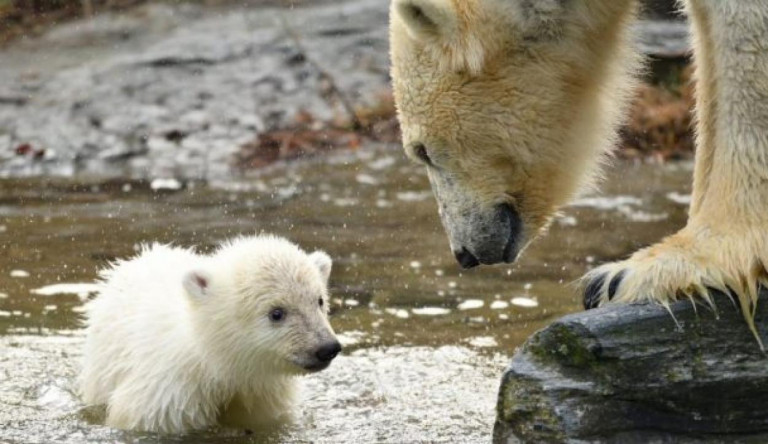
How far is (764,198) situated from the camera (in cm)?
436

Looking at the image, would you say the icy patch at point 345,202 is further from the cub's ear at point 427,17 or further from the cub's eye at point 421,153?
the cub's ear at point 427,17

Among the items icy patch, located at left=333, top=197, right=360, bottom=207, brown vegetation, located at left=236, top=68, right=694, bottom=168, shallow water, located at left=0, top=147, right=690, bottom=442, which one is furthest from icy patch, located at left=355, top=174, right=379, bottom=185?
brown vegetation, located at left=236, top=68, right=694, bottom=168

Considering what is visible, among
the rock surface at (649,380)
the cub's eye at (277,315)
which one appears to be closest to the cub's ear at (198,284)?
the cub's eye at (277,315)

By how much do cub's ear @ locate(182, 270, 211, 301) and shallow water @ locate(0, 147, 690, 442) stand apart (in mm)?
513

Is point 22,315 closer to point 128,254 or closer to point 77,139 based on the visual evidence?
point 128,254

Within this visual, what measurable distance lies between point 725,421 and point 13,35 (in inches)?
388

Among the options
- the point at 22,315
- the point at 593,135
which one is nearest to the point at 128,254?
the point at 22,315

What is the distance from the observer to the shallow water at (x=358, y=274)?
5203 millimetres

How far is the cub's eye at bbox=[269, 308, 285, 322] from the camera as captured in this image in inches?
197

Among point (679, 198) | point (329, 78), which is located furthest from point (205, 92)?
point (679, 198)

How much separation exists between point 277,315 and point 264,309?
5 cm

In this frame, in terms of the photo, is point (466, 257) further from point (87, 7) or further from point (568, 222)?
point (87, 7)

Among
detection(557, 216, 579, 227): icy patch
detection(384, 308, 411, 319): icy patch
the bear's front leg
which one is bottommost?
detection(557, 216, 579, 227): icy patch

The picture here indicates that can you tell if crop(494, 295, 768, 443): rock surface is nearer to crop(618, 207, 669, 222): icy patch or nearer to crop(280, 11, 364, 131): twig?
crop(618, 207, 669, 222): icy patch
